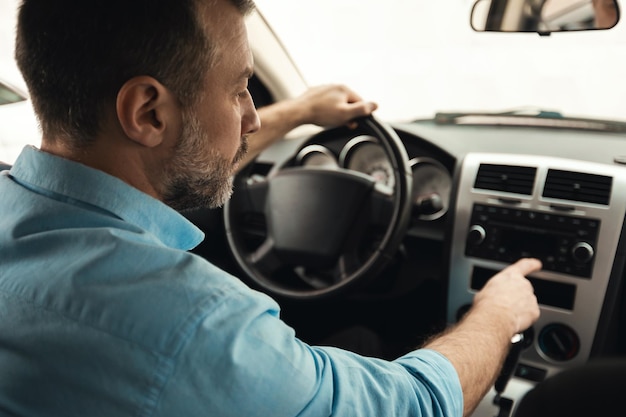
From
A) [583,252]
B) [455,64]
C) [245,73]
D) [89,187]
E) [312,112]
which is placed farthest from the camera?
[455,64]

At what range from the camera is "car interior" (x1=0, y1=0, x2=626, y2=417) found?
6.59 ft

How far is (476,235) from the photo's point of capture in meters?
2.14

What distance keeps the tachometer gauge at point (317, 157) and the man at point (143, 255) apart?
3.66 feet

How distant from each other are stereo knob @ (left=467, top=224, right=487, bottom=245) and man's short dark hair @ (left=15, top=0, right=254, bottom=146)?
4.05ft

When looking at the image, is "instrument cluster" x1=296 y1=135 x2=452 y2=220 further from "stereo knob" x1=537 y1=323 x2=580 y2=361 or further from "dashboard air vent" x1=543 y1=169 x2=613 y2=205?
"stereo knob" x1=537 y1=323 x2=580 y2=361

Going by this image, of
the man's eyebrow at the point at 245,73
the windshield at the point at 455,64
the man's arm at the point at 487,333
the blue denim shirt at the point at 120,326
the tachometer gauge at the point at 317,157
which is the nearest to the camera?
the blue denim shirt at the point at 120,326

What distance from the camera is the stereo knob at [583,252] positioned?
1.96m

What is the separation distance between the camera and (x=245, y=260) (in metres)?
A: 2.31

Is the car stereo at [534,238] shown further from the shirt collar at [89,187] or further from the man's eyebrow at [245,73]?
the shirt collar at [89,187]

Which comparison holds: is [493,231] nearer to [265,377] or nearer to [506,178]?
[506,178]

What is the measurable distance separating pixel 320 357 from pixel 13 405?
0.44 metres

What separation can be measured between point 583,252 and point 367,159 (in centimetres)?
79

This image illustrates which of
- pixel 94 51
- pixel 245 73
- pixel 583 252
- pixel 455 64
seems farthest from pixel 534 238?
pixel 455 64

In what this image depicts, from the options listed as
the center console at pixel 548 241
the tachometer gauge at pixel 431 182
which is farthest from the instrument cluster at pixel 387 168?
the center console at pixel 548 241
